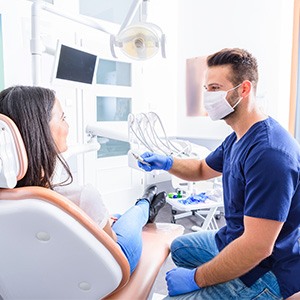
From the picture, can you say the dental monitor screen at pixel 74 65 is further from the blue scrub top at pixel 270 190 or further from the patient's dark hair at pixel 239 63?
the blue scrub top at pixel 270 190

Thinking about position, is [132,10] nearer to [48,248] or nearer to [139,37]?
[139,37]

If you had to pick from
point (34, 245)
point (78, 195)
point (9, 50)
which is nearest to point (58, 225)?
point (34, 245)

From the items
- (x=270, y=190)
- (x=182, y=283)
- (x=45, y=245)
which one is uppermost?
(x=270, y=190)

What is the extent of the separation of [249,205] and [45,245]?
0.63 metres

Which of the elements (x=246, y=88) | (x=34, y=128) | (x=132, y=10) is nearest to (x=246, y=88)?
(x=246, y=88)

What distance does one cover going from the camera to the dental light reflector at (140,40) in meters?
1.35

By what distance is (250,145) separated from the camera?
1.02 metres

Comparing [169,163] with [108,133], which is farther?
[108,133]

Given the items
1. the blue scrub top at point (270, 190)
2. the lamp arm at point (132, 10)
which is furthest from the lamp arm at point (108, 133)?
the blue scrub top at point (270, 190)

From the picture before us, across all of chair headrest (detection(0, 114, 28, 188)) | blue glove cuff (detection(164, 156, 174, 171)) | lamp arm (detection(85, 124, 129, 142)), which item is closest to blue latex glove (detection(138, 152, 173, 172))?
blue glove cuff (detection(164, 156, 174, 171))

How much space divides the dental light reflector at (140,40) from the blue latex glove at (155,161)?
501 mm

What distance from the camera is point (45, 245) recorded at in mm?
729

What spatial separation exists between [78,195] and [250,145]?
2.01 feet

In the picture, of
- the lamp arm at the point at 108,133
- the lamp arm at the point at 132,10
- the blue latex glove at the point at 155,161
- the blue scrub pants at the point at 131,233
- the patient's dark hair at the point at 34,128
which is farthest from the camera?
the lamp arm at the point at 108,133
